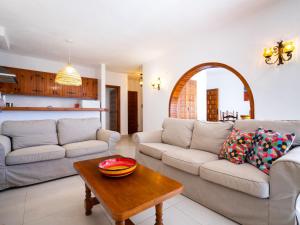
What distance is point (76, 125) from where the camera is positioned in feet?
9.83

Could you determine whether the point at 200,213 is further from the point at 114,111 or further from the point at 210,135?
the point at 114,111

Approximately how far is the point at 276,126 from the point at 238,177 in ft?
2.51

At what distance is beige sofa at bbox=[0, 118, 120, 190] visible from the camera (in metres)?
2.07

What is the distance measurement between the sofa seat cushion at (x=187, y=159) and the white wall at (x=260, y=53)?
51.2 inches

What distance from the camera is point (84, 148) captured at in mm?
2564

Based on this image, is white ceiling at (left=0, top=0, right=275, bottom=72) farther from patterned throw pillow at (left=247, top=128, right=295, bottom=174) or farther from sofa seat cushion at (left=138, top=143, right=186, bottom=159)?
sofa seat cushion at (left=138, top=143, right=186, bottom=159)

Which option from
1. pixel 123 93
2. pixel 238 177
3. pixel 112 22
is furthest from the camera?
pixel 123 93

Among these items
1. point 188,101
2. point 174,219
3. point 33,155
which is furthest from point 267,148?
point 188,101

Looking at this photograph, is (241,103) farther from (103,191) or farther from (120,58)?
Result: (103,191)

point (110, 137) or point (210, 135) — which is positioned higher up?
point (210, 135)

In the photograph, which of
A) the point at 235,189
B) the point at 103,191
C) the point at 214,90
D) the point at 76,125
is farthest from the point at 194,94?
the point at 103,191

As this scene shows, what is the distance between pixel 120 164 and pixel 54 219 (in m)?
0.81

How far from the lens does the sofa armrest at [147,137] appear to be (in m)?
2.71

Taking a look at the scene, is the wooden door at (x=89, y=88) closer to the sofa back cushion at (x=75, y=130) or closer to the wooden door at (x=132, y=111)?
the wooden door at (x=132, y=111)
